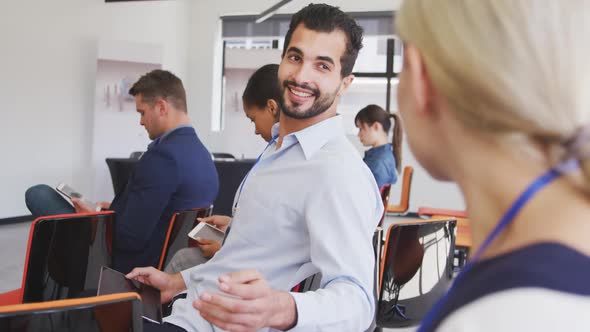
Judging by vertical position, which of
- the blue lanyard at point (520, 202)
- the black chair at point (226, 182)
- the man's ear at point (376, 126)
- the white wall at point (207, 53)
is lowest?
the black chair at point (226, 182)

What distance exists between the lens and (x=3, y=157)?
6.55 metres

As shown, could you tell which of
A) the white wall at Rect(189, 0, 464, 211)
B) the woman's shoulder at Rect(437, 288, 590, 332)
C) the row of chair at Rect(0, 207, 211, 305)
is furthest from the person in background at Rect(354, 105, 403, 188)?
the white wall at Rect(189, 0, 464, 211)

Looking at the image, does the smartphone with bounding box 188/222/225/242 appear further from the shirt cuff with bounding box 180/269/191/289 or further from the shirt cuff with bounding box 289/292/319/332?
the shirt cuff with bounding box 289/292/319/332

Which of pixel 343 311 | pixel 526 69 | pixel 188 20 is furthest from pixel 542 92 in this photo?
pixel 188 20

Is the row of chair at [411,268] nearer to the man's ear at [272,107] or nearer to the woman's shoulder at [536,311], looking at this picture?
the man's ear at [272,107]

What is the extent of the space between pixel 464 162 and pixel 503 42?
12 cm

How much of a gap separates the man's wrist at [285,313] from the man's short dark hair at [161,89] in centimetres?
196

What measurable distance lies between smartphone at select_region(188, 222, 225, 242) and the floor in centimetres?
206

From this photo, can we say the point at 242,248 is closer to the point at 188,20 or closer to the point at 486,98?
the point at 486,98

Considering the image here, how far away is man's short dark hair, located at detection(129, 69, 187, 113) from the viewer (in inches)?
113

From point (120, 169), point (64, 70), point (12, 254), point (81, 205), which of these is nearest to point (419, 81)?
point (81, 205)

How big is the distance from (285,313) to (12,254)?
5016 mm

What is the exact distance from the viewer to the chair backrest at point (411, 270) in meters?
2.26

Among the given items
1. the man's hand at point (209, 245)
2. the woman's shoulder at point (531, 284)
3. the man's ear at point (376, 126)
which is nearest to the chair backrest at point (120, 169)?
the man's ear at point (376, 126)
